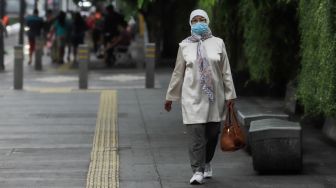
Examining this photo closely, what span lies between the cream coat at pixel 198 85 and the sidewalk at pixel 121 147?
29.8 inches

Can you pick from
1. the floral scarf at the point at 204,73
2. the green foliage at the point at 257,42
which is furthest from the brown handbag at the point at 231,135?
the green foliage at the point at 257,42

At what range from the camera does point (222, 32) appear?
17906mm

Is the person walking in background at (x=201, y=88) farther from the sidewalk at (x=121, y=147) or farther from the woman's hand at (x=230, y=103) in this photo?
the sidewalk at (x=121, y=147)

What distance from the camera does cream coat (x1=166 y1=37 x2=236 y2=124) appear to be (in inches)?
341

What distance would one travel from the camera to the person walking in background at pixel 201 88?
8.65 m

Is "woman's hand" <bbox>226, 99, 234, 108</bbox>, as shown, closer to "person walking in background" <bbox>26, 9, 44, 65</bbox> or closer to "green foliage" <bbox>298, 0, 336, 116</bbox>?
"green foliage" <bbox>298, 0, 336, 116</bbox>

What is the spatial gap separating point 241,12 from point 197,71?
7.86m

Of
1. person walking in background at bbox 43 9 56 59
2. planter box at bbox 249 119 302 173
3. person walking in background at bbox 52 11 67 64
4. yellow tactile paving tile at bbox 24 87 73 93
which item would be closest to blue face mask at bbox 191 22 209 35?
planter box at bbox 249 119 302 173

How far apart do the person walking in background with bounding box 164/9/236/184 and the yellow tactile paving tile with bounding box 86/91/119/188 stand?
95 centimetres

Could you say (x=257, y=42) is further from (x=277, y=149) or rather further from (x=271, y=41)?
(x=277, y=149)

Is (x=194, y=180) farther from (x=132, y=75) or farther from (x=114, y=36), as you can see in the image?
(x=114, y=36)

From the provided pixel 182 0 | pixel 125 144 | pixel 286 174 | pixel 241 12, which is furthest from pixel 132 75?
pixel 286 174

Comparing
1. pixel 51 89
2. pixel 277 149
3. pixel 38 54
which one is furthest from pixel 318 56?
pixel 38 54

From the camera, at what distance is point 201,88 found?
8664 millimetres
